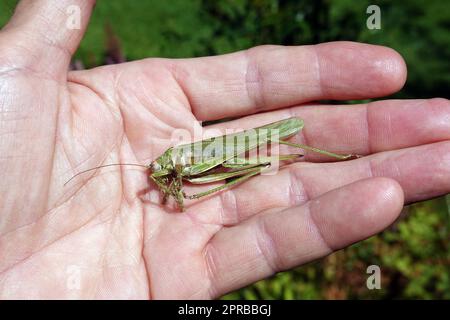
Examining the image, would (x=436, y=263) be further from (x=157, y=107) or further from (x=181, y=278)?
(x=157, y=107)

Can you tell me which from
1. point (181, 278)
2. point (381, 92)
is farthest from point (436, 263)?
point (181, 278)

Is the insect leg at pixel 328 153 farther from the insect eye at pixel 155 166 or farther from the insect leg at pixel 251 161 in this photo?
the insect eye at pixel 155 166

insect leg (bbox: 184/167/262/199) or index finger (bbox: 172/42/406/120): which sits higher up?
index finger (bbox: 172/42/406/120)

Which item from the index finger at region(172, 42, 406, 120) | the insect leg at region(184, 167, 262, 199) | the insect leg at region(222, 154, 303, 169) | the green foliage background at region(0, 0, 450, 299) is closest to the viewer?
the insect leg at region(184, 167, 262, 199)

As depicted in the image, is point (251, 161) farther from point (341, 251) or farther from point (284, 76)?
point (341, 251)

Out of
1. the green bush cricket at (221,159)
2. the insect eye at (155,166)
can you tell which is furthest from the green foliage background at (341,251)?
the insect eye at (155,166)

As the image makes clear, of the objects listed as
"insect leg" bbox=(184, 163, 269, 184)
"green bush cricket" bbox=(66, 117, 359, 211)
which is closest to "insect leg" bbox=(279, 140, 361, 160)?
"green bush cricket" bbox=(66, 117, 359, 211)

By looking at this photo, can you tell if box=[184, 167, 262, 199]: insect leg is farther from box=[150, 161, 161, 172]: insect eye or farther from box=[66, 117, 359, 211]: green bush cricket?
box=[150, 161, 161, 172]: insect eye

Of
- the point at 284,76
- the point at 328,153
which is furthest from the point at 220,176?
the point at 284,76

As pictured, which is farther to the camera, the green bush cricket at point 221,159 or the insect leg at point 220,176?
the insect leg at point 220,176
